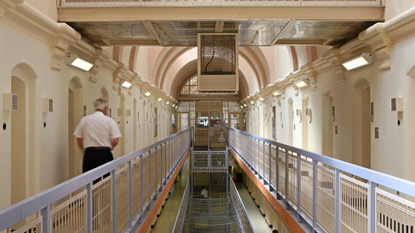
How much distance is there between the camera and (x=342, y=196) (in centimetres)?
294

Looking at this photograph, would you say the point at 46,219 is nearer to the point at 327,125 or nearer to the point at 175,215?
the point at 327,125

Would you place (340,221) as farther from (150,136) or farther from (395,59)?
(150,136)

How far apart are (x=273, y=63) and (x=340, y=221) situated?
1134 centimetres

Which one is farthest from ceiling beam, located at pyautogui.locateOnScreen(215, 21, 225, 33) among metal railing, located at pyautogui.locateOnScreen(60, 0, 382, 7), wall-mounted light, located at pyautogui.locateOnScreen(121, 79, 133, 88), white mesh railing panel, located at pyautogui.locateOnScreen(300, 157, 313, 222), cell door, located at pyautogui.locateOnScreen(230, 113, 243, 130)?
cell door, located at pyautogui.locateOnScreen(230, 113, 243, 130)

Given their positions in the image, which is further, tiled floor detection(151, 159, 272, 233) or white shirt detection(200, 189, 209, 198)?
white shirt detection(200, 189, 209, 198)

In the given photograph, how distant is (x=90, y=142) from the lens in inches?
163

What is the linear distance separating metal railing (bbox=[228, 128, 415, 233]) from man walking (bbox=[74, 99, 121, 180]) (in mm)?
2712

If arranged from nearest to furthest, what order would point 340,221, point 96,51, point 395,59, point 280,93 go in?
point 340,221 < point 395,59 < point 96,51 < point 280,93

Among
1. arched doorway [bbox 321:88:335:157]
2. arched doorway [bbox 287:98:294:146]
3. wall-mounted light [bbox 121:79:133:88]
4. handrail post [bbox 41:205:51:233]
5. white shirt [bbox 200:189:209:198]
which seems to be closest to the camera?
handrail post [bbox 41:205:51:233]

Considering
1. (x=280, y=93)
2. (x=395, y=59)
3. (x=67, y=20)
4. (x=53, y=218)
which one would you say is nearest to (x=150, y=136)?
(x=280, y=93)

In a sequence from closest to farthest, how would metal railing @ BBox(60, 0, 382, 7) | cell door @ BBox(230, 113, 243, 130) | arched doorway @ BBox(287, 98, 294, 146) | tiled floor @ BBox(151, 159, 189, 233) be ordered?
metal railing @ BBox(60, 0, 382, 7) < tiled floor @ BBox(151, 159, 189, 233) < arched doorway @ BBox(287, 98, 294, 146) < cell door @ BBox(230, 113, 243, 130)

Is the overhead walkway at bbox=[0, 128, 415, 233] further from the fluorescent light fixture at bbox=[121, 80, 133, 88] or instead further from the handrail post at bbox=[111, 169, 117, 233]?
the fluorescent light fixture at bbox=[121, 80, 133, 88]

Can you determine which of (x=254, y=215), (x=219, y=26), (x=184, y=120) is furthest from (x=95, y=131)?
(x=184, y=120)

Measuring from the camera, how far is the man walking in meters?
4.12
